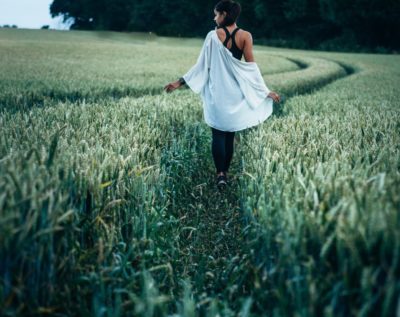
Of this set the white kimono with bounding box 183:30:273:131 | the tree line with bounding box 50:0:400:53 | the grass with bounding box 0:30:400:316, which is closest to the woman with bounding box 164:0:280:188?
the white kimono with bounding box 183:30:273:131

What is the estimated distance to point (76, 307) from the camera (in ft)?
5.00

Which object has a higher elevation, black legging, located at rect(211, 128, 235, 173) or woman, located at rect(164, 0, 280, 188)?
woman, located at rect(164, 0, 280, 188)

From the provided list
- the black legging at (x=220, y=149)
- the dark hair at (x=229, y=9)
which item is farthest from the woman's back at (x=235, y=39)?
the black legging at (x=220, y=149)

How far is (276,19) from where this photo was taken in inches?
2048

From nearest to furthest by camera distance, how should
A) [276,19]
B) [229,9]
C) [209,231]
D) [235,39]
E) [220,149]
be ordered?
1. [209,231]
2. [229,9]
3. [235,39]
4. [220,149]
5. [276,19]

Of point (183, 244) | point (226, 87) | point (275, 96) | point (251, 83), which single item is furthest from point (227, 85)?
point (183, 244)

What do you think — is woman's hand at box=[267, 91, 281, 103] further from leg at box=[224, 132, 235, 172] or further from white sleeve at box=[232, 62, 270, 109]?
leg at box=[224, 132, 235, 172]

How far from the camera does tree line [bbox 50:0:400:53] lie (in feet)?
137

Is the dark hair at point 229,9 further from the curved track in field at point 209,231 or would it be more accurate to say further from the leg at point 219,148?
the curved track in field at point 209,231

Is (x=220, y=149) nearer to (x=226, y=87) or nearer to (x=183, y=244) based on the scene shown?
(x=226, y=87)

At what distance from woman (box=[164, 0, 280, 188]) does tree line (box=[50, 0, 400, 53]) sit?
42.0 metres

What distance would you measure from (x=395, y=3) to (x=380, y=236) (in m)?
46.0

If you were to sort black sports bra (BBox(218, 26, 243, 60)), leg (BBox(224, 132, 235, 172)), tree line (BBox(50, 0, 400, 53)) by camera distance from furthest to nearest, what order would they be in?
tree line (BBox(50, 0, 400, 53)) → leg (BBox(224, 132, 235, 172)) → black sports bra (BBox(218, 26, 243, 60))

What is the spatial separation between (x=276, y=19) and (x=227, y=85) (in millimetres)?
52469
